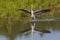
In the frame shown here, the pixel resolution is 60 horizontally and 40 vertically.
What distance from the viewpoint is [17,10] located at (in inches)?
868

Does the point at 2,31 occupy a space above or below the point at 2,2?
below

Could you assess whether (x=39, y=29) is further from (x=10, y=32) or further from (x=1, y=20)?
(x=1, y=20)

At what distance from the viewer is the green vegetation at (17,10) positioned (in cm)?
2105

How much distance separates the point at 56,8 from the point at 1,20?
296 cm

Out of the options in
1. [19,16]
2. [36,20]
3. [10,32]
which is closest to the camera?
[10,32]

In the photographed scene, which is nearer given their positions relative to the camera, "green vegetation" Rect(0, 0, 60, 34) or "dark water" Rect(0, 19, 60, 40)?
"dark water" Rect(0, 19, 60, 40)

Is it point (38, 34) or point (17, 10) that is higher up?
point (17, 10)

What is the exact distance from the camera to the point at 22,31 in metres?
18.3

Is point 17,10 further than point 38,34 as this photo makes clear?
Yes

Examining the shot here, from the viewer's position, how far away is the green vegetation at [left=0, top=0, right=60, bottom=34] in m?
21.0

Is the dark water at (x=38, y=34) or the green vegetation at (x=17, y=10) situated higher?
the green vegetation at (x=17, y=10)

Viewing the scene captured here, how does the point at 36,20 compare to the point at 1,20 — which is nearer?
the point at 36,20

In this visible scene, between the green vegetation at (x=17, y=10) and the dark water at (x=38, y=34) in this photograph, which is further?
the green vegetation at (x=17, y=10)

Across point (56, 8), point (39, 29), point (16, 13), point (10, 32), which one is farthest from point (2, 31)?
point (56, 8)
